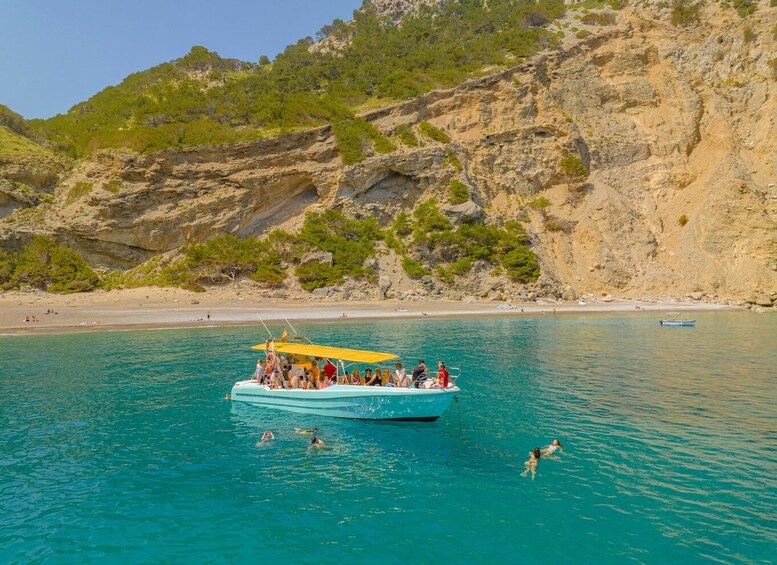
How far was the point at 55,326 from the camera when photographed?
135 ft

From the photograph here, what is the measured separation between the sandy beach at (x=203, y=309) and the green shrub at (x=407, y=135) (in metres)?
25.3

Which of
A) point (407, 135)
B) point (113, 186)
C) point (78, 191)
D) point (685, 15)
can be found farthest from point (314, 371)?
point (685, 15)

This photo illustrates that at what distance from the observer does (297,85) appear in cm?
8706

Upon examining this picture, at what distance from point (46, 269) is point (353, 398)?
5532 centimetres

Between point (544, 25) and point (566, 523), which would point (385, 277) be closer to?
point (566, 523)

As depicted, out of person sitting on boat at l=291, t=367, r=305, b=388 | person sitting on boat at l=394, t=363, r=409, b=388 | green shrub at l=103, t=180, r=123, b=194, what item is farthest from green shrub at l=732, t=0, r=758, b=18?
green shrub at l=103, t=180, r=123, b=194

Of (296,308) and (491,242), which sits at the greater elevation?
(491,242)

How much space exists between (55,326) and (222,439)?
33712 mm

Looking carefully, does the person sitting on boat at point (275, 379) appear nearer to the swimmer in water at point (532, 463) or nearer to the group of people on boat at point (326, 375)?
the group of people on boat at point (326, 375)

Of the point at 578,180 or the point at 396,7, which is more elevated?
the point at 396,7

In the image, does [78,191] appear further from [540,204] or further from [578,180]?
[578,180]

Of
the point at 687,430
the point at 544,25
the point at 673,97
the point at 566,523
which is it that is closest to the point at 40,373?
the point at 566,523

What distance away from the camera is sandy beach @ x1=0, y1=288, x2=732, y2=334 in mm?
43688

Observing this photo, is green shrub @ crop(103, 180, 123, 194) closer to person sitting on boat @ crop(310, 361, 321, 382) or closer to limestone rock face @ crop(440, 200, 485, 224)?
limestone rock face @ crop(440, 200, 485, 224)
